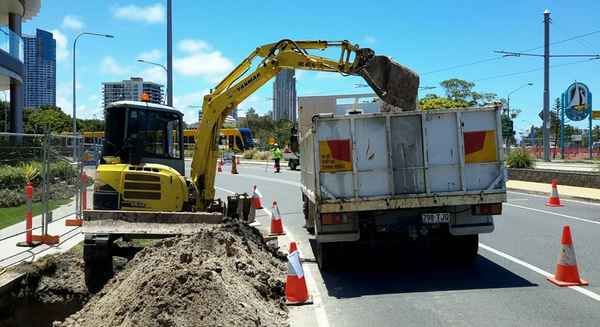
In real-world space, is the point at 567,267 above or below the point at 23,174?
below

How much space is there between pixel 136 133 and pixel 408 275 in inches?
201

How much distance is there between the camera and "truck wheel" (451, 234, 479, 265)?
29.8 ft

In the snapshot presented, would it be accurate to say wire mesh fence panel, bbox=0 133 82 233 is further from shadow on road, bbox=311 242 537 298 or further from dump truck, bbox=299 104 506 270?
shadow on road, bbox=311 242 537 298

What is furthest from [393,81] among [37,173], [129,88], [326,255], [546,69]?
[129,88]

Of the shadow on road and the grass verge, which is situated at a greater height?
the grass verge

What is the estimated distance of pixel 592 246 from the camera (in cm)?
1055

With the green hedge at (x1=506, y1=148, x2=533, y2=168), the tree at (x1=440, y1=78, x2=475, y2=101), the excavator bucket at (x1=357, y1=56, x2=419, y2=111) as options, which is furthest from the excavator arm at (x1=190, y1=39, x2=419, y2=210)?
the tree at (x1=440, y1=78, x2=475, y2=101)

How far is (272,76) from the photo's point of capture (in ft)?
37.5

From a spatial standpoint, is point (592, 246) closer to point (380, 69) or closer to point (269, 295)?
point (380, 69)

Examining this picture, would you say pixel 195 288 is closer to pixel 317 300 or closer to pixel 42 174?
pixel 317 300

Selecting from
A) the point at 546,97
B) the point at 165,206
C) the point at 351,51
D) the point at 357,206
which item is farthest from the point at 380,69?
the point at 546,97

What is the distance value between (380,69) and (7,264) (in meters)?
7.20

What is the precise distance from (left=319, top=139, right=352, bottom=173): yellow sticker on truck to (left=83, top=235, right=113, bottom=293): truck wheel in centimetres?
332

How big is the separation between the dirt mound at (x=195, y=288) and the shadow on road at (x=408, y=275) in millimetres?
976
